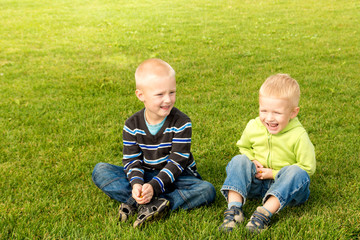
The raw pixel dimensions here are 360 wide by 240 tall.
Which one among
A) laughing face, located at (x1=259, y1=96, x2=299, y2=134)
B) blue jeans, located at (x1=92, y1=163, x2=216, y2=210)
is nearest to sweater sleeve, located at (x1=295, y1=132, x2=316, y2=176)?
laughing face, located at (x1=259, y1=96, x2=299, y2=134)

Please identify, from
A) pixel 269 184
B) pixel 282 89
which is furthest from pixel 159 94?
pixel 269 184

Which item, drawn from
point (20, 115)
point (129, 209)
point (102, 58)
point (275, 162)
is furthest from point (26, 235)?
point (102, 58)

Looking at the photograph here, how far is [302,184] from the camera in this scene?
10.2 ft

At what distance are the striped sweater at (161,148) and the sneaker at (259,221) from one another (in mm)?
786

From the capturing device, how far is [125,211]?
3.24 m

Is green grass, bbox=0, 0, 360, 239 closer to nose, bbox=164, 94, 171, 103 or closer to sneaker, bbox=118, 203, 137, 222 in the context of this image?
sneaker, bbox=118, 203, 137, 222

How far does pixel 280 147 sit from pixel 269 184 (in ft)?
1.22

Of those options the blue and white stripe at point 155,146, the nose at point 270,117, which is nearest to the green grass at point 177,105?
the blue and white stripe at point 155,146

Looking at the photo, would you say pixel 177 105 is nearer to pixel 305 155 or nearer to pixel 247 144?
pixel 247 144

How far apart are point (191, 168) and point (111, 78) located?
4044mm

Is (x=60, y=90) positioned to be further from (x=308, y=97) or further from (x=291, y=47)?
(x=291, y=47)

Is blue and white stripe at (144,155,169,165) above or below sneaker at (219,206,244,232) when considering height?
above

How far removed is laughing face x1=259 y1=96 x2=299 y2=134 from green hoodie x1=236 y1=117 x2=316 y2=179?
0.11 m

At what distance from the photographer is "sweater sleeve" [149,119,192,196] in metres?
3.33
